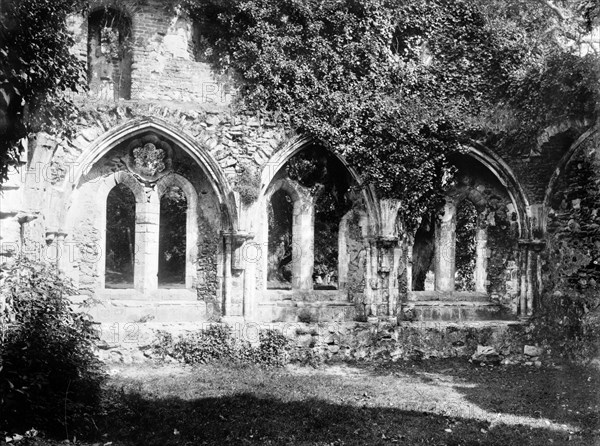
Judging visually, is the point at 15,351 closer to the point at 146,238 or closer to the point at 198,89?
the point at 146,238

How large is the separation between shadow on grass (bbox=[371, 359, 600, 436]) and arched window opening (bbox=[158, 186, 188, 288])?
32.9 ft

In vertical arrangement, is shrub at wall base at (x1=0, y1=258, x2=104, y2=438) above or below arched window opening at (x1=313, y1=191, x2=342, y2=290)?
below

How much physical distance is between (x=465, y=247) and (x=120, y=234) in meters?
11.7

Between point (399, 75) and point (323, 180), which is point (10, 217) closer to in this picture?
point (323, 180)

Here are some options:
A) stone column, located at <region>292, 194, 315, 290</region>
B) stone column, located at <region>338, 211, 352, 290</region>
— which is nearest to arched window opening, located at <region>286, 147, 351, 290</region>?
stone column, located at <region>338, 211, 352, 290</region>

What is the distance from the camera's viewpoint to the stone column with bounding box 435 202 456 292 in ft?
37.9

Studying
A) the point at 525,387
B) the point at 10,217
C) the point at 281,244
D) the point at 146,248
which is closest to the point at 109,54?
the point at 146,248

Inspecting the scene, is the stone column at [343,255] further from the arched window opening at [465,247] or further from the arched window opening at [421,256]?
the arched window opening at [465,247]

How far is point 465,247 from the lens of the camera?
59.9 feet

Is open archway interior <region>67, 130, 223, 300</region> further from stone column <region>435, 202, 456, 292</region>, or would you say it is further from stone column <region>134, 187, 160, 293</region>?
stone column <region>435, 202, 456, 292</region>

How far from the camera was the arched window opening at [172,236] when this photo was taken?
707 inches

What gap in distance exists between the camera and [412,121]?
417 inches

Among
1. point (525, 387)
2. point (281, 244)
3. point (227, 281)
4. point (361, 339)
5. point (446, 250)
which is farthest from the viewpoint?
point (281, 244)

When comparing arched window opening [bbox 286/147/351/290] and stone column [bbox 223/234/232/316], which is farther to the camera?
arched window opening [bbox 286/147/351/290]
